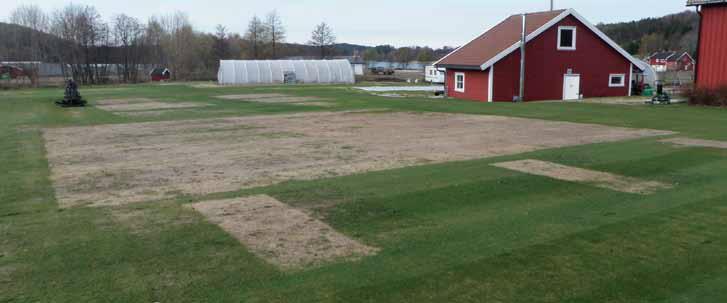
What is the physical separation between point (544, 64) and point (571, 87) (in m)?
2.43

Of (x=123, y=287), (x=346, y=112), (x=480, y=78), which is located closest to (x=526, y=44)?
(x=480, y=78)

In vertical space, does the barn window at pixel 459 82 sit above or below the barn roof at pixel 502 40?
below

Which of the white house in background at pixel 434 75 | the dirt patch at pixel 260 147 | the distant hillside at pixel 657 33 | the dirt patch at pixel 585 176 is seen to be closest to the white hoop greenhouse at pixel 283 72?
the white house in background at pixel 434 75

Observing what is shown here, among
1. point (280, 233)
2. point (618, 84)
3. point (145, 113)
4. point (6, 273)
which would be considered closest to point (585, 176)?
point (280, 233)

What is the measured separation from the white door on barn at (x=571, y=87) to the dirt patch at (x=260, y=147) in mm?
13838

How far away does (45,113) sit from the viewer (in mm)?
25859

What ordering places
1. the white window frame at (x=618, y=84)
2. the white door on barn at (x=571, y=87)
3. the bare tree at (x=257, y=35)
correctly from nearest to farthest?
the white door on barn at (x=571, y=87) < the white window frame at (x=618, y=84) < the bare tree at (x=257, y=35)

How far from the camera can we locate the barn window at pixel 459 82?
114 feet

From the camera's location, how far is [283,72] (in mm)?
60375

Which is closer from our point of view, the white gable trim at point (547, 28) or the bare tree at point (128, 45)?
the white gable trim at point (547, 28)

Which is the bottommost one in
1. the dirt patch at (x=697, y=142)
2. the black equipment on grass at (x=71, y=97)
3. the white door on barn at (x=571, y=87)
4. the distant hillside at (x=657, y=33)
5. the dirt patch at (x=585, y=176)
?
the dirt patch at (x=585, y=176)

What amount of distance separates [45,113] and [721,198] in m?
26.1

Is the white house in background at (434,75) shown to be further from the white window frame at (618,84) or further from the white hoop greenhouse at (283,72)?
the white window frame at (618,84)

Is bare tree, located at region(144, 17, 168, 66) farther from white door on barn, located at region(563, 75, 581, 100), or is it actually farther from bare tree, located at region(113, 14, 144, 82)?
white door on barn, located at region(563, 75, 581, 100)
